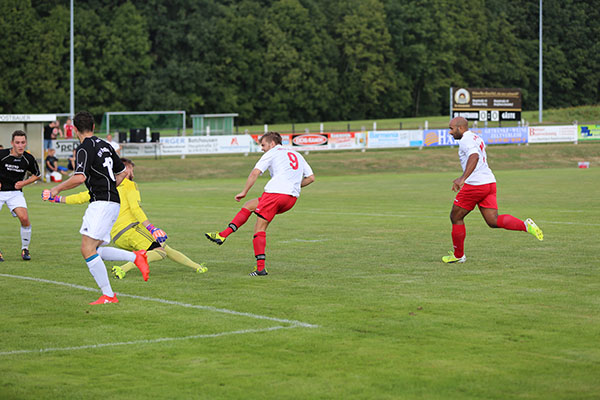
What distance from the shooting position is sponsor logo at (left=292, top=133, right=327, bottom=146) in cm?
5191

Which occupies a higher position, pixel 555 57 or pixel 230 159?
pixel 555 57

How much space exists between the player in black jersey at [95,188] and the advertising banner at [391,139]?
45.7 meters

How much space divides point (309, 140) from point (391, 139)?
614 centimetres

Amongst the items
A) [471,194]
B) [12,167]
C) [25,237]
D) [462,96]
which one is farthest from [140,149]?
[471,194]

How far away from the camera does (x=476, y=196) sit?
13156mm

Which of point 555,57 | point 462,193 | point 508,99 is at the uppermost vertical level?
point 555,57

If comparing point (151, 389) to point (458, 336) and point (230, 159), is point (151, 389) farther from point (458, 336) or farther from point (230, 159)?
point (230, 159)

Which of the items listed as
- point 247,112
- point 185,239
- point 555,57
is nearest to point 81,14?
point 247,112

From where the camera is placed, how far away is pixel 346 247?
607 inches

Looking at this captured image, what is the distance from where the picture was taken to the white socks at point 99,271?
9648mm

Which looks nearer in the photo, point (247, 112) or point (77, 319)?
point (77, 319)

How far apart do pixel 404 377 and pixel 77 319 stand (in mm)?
3920

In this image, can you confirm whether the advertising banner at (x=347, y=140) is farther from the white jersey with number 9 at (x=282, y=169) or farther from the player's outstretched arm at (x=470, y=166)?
the white jersey with number 9 at (x=282, y=169)

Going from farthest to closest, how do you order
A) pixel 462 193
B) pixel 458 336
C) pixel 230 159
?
pixel 230 159 < pixel 462 193 < pixel 458 336
